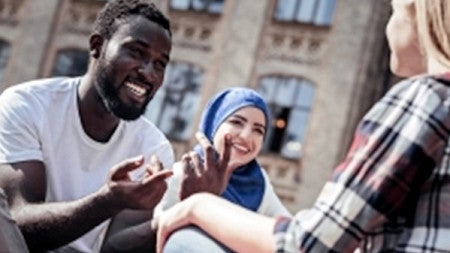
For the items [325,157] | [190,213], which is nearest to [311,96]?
[325,157]

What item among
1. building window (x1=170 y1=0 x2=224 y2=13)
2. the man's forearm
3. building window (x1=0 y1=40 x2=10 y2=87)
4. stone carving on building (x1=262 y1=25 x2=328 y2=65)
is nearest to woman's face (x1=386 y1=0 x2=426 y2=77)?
the man's forearm

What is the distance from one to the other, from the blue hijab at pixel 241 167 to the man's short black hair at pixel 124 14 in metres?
0.51

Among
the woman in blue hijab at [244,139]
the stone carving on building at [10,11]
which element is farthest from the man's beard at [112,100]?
the stone carving on building at [10,11]

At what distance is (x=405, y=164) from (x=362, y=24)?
48.7 feet

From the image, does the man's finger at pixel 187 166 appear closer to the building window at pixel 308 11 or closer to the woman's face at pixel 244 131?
the woman's face at pixel 244 131

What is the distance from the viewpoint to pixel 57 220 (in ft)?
8.98

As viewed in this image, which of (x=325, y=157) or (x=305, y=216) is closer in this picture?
(x=305, y=216)

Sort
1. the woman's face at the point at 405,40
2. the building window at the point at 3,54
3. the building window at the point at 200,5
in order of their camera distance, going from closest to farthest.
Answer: the woman's face at the point at 405,40, the building window at the point at 200,5, the building window at the point at 3,54

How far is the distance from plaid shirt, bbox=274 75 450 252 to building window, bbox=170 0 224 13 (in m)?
15.6

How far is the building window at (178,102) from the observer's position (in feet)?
53.6

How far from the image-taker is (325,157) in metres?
15.3

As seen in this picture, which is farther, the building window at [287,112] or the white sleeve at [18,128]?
the building window at [287,112]

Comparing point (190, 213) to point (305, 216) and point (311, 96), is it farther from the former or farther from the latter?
point (311, 96)

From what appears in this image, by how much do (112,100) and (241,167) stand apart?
72 centimetres
